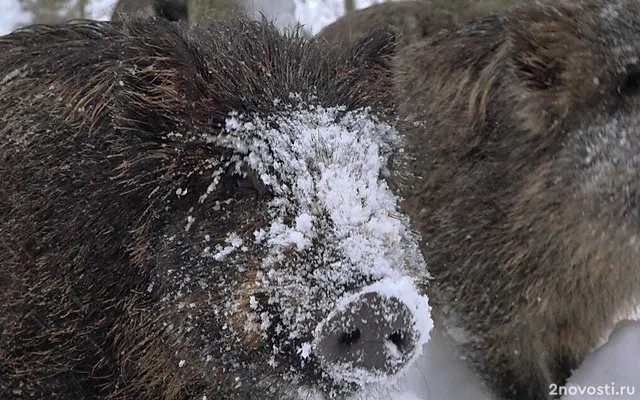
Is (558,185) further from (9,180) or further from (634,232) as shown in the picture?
(9,180)

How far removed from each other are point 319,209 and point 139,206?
70cm

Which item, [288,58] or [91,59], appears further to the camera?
[91,59]

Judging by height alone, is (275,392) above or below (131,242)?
below

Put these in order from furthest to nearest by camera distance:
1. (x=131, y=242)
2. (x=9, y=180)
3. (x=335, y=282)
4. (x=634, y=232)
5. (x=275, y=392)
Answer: (x=634, y=232), (x=9, y=180), (x=131, y=242), (x=275, y=392), (x=335, y=282)

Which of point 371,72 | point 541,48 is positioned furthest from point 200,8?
point 371,72

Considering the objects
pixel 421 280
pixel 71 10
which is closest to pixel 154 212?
pixel 421 280

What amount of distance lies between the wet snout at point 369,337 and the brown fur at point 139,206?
0.18m

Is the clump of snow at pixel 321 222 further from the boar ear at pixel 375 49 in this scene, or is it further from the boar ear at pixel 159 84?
the boar ear at pixel 375 49

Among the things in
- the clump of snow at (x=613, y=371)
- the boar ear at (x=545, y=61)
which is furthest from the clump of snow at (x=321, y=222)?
the clump of snow at (x=613, y=371)

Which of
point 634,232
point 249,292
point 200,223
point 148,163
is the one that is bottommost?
point 634,232

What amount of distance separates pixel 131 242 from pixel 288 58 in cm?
84

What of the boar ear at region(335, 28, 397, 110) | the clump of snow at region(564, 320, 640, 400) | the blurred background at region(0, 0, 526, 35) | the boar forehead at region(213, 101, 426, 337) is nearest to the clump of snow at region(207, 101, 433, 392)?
the boar forehead at region(213, 101, 426, 337)

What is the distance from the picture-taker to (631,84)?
3.22 meters

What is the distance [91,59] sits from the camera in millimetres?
2777
